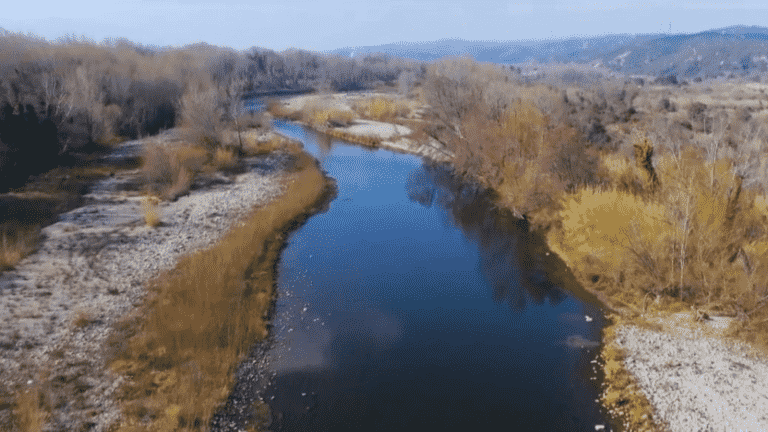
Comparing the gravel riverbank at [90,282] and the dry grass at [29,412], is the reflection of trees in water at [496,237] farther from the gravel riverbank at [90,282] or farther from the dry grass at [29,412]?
the dry grass at [29,412]

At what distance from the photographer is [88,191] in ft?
76.4

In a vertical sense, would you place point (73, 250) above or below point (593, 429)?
above

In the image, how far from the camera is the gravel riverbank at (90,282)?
10.2 metres

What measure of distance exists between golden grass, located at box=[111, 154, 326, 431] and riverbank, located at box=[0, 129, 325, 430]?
0.21 metres

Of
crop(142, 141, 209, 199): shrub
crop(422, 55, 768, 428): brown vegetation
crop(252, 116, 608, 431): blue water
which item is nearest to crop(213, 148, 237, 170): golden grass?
crop(142, 141, 209, 199): shrub

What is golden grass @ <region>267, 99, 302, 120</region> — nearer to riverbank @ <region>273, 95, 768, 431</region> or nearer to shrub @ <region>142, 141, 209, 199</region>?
shrub @ <region>142, 141, 209, 199</region>

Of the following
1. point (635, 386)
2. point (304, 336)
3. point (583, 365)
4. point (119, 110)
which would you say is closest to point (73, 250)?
point (304, 336)

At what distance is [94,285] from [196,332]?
4543 millimetres

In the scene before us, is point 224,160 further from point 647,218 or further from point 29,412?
point 647,218

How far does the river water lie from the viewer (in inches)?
412

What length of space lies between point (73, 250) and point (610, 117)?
36996 millimetres

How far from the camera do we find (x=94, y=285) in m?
14.5

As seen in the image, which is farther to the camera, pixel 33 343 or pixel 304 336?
pixel 304 336

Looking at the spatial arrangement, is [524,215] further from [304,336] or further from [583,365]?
[304,336]
